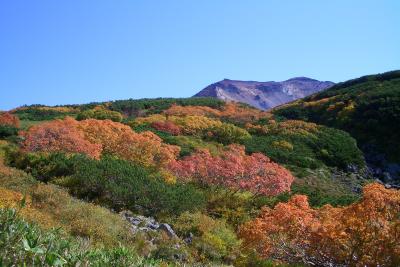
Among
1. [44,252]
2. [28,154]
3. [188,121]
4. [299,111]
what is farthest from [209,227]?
[299,111]

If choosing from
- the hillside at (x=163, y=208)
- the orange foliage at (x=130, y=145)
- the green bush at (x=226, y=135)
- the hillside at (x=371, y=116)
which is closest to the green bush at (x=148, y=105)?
the hillside at (x=371, y=116)

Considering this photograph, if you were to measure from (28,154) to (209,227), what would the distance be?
8.59 metres

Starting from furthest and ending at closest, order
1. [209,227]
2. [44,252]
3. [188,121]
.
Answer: [188,121], [209,227], [44,252]

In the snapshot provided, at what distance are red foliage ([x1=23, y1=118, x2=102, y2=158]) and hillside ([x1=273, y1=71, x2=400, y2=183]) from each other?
24.1 metres

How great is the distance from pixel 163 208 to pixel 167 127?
69.2ft

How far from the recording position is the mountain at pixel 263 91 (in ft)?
486

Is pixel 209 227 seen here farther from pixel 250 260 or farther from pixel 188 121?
pixel 188 121

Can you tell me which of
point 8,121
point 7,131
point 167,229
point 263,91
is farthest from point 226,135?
point 263,91

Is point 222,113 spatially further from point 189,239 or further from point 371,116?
point 189,239

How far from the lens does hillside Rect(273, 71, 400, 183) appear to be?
40.1 m

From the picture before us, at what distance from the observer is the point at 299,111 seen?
5900 cm

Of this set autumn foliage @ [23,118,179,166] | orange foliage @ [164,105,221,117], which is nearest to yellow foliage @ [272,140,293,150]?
orange foliage @ [164,105,221,117]

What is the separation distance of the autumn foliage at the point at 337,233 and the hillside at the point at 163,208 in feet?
0.08

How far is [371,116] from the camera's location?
47031 millimetres
